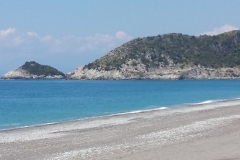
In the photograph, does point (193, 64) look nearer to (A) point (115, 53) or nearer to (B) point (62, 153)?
(A) point (115, 53)

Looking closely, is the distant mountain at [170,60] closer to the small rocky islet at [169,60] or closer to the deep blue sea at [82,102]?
the small rocky islet at [169,60]

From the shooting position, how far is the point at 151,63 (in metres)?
176

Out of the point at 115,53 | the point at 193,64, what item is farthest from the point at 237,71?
the point at 115,53

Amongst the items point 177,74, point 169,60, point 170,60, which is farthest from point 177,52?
point 177,74

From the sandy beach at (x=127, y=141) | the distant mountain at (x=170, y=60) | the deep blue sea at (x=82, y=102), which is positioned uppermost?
the distant mountain at (x=170, y=60)

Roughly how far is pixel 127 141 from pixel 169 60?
518ft

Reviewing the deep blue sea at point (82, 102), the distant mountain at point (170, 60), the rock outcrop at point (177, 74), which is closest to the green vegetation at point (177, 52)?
the distant mountain at point (170, 60)

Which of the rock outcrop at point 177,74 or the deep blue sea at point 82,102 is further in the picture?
the rock outcrop at point 177,74

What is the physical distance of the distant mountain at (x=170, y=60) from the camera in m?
174

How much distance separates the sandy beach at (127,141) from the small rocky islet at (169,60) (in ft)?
471

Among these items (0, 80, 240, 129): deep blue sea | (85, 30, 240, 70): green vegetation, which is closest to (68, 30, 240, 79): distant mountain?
(85, 30, 240, 70): green vegetation

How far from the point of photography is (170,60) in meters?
178

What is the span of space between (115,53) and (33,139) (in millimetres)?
163121

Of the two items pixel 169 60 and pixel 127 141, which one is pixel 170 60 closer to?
pixel 169 60
